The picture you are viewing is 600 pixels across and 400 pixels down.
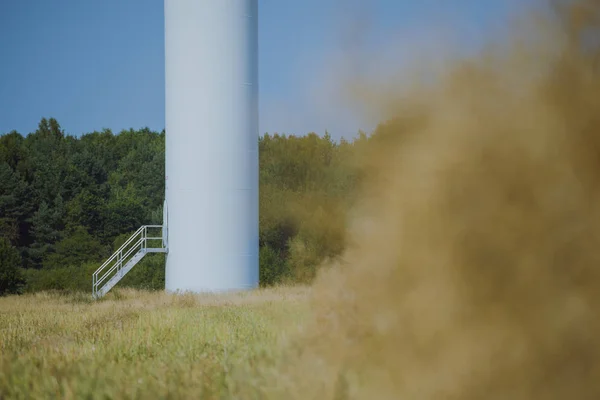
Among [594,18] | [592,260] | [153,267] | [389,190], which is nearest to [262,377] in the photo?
[389,190]

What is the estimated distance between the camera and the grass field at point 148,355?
856 cm

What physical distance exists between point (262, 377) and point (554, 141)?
3835 millimetres

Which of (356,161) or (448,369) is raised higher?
(356,161)

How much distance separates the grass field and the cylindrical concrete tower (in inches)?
405

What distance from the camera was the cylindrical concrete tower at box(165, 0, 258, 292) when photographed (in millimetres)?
28672

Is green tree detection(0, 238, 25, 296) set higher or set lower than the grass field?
higher

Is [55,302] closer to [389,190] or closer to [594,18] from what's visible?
[389,190]

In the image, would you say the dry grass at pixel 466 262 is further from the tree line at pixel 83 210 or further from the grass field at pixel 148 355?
the tree line at pixel 83 210

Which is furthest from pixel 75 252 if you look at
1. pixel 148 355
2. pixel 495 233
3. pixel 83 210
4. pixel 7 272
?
pixel 495 233

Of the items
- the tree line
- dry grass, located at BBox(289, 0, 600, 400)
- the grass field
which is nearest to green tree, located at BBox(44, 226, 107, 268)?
the tree line

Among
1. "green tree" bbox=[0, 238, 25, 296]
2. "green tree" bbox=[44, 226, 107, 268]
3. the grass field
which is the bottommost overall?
the grass field

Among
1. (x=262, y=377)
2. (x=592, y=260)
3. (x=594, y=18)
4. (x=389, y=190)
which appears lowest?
(x=262, y=377)

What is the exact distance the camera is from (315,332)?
1034cm

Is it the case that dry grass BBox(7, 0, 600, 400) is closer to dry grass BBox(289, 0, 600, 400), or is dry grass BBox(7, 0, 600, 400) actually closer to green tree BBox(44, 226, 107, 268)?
dry grass BBox(289, 0, 600, 400)
